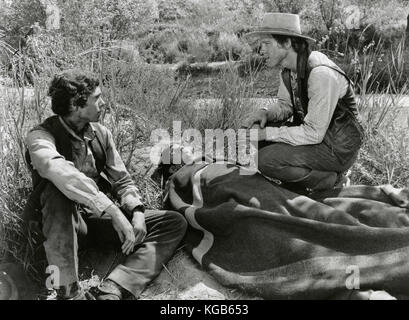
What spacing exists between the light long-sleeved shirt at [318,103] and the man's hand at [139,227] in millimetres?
1051

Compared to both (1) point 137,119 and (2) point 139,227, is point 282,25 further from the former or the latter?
(2) point 139,227

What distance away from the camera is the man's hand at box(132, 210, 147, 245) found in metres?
2.93

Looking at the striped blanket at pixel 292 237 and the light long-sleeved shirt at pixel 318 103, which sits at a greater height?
the light long-sleeved shirt at pixel 318 103

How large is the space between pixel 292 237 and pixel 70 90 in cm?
142

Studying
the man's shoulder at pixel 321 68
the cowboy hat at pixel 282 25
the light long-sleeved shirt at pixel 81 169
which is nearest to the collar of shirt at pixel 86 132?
the light long-sleeved shirt at pixel 81 169

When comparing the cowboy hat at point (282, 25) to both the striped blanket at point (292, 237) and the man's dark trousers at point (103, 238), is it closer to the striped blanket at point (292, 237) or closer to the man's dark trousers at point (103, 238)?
the striped blanket at point (292, 237)

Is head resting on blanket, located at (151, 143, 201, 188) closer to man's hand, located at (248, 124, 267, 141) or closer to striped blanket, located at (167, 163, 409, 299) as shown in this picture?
striped blanket, located at (167, 163, 409, 299)

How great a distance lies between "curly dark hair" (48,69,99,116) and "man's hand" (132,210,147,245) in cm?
67

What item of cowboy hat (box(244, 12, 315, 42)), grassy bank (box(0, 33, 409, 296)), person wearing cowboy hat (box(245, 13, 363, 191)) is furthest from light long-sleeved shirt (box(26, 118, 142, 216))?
cowboy hat (box(244, 12, 315, 42))

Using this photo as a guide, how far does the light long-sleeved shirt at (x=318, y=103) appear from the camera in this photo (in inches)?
128

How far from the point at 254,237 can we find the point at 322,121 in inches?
32.2

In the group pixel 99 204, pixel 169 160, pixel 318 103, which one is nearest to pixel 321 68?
pixel 318 103

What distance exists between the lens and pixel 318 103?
3.25 meters
